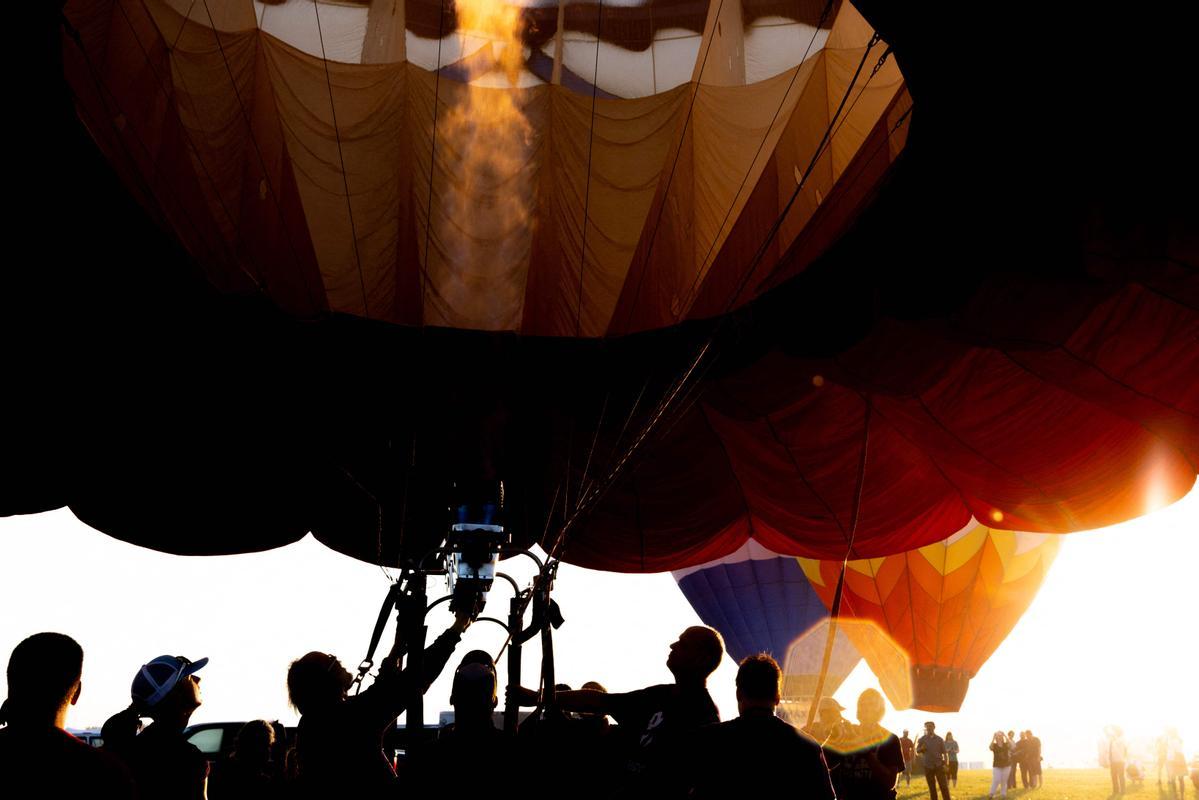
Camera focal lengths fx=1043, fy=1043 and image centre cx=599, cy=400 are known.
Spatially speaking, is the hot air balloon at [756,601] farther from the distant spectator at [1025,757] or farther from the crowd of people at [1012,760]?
the distant spectator at [1025,757]

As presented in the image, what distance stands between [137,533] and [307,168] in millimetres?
2824

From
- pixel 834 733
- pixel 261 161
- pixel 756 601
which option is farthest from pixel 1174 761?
pixel 261 161

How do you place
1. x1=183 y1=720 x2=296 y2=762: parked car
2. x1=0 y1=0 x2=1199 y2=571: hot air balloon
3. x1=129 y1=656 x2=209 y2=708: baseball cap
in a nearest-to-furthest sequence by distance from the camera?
x1=129 y1=656 x2=209 y2=708: baseball cap, x1=0 y1=0 x2=1199 y2=571: hot air balloon, x1=183 y1=720 x2=296 y2=762: parked car

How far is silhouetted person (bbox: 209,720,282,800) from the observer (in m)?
3.45

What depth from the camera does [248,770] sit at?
3504 millimetres

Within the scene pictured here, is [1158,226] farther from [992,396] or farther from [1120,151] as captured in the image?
[992,396]

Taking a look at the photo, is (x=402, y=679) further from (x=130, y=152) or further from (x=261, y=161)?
(x=261, y=161)

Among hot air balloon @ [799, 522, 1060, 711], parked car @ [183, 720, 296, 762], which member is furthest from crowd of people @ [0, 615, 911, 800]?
hot air balloon @ [799, 522, 1060, 711]

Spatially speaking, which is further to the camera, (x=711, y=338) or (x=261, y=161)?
(x=261, y=161)

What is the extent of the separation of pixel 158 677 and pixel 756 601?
12035mm

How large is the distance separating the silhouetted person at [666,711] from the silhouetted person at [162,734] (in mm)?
987

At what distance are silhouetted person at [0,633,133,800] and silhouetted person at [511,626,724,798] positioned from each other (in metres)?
1.23

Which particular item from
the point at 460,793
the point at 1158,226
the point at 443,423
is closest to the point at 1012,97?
the point at 1158,226

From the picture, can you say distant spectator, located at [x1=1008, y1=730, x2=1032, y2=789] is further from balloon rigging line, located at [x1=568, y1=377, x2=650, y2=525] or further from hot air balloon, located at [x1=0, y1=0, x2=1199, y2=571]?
balloon rigging line, located at [x1=568, y1=377, x2=650, y2=525]
